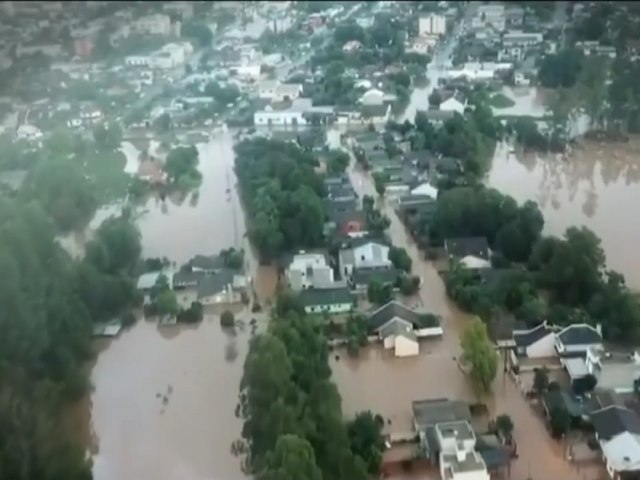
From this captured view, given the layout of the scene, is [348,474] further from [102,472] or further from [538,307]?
[538,307]

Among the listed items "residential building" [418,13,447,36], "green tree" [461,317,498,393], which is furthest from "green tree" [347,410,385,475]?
"residential building" [418,13,447,36]

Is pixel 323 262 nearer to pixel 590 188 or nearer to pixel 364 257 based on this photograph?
pixel 364 257

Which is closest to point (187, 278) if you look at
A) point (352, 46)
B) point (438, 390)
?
point (438, 390)

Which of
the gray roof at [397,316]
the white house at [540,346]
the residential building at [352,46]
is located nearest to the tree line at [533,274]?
the white house at [540,346]

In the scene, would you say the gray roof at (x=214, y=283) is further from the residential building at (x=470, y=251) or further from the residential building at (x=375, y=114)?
the residential building at (x=375, y=114)

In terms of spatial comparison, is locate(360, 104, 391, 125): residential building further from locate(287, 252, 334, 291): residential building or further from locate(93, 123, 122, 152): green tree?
locate(287, 252, 334, 291): residential building
